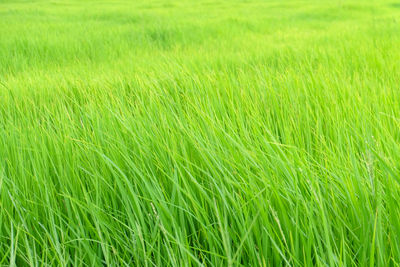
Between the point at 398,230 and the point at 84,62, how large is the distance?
332cm

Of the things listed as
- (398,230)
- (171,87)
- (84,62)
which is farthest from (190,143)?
(84,62)

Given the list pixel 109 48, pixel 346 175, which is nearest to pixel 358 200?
pixel 346 175

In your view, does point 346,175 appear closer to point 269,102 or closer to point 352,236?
point 352,236

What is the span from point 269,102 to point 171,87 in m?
0.56

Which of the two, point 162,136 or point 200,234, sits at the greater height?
point 162,136

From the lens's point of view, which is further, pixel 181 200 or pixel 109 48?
pixel 109 48

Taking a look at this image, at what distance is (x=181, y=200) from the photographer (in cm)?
68

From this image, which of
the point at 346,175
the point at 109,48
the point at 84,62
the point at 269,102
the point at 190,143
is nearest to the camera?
the point at 346,175

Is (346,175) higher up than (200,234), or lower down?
higher up

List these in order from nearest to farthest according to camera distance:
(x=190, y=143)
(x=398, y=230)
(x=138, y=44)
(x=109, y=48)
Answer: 1. (x=398, y=230)
2. (x=190, y=143)
3. (x=109, y=48)
4. (x=138, y=44)

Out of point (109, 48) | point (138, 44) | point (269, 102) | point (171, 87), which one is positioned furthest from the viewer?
point (138, 44)

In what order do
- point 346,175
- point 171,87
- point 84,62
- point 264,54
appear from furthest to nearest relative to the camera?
point 84,62 < point 264,54 < point 171,87 < point 346,175

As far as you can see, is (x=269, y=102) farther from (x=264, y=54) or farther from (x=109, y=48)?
(x=109, y=48)

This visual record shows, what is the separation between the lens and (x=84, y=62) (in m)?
3.45
